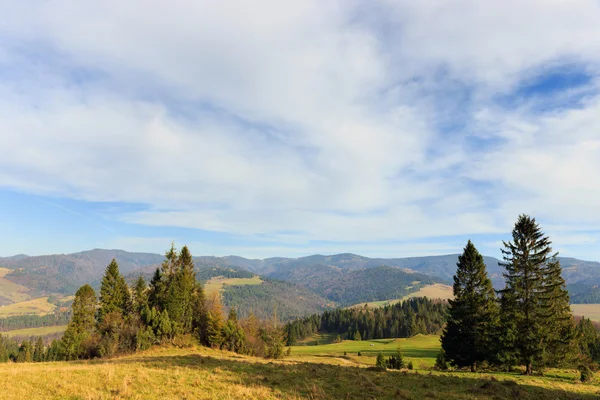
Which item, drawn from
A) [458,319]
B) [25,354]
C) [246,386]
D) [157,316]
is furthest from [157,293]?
[25,354]

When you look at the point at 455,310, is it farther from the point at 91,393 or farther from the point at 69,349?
the point at 69,349

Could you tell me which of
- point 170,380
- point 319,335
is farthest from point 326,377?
point 319,335

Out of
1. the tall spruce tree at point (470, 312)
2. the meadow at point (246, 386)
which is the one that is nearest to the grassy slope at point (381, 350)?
the tall spruce tree at point (470, 312)

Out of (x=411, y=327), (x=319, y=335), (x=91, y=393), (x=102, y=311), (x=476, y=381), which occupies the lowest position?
(x=319, y=335)

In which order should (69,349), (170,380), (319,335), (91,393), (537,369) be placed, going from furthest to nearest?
(319,335), (69,349), (537,369), (170,380), (91,393)

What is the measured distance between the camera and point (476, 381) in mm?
21266

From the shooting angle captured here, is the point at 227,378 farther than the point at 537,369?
No

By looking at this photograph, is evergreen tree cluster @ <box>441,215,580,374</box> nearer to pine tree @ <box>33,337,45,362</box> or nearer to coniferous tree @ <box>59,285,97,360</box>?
coniferous tree @ <box>59,285,97,360</box>

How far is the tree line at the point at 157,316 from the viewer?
48344 mm

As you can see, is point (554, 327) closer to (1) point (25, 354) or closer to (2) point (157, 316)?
(2) point (157, 316)

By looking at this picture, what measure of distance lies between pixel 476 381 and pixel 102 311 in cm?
6074

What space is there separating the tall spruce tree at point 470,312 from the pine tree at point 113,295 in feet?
185

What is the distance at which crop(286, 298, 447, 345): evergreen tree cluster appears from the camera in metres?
150

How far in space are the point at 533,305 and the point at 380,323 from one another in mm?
139469
